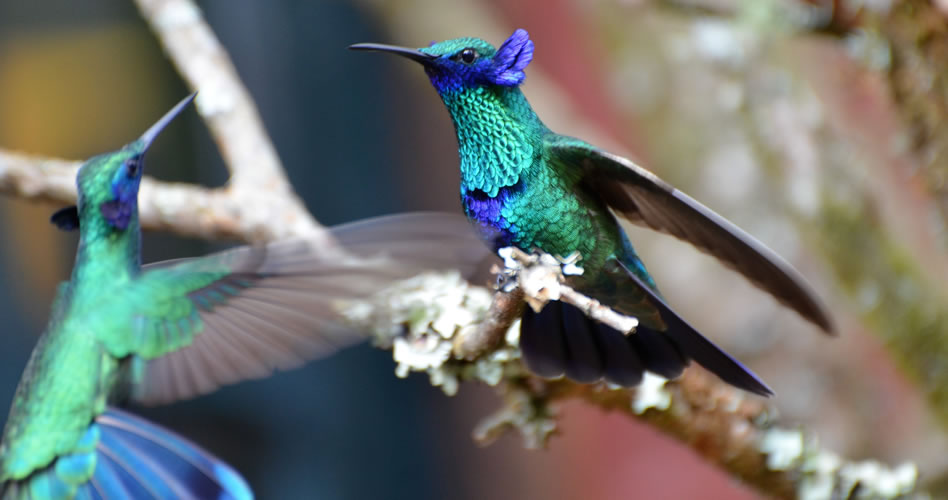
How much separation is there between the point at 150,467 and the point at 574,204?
1.54 feet

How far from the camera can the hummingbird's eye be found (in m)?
0.73

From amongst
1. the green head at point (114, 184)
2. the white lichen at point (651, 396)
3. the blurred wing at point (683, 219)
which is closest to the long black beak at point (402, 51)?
the blurred wing at point (683, 219)

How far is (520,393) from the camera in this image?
0.95 m

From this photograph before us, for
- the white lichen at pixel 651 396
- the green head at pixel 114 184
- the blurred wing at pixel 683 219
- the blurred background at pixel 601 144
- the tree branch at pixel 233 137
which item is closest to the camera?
the blurred wing at pixel 683 219

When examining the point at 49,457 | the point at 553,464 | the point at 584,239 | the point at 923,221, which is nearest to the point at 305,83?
the point at 553,464

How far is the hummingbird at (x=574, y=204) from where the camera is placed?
28.3 inches

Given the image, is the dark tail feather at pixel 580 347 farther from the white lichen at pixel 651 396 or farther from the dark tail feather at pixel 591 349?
the white lichen at pixel 651 396

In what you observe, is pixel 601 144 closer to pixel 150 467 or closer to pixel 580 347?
pixel 580 347

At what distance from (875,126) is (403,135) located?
126cm

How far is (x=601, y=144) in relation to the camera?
68.4 inches

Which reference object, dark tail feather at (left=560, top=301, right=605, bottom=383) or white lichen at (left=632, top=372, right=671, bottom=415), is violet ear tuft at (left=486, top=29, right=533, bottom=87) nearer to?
dark tail feather at (left=560, top=301, right=605, bottom=383)

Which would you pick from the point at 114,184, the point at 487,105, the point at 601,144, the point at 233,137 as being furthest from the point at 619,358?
the point at 601,144

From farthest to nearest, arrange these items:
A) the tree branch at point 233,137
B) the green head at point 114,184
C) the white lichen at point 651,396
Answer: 1. the tree branch at point 233,137
2. the white lichen at point 651,396
3. the green head at point 114,184

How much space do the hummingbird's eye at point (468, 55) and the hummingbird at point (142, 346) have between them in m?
0.20
